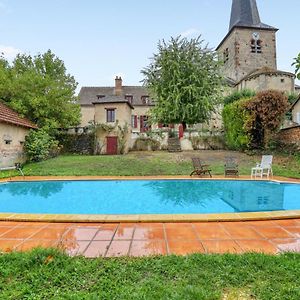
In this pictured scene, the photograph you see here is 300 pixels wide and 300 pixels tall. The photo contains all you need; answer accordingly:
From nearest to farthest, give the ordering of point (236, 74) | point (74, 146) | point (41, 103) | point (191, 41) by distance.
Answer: point (41, 103)
point (74, 146)
point (191, 41)
point (236, 74)

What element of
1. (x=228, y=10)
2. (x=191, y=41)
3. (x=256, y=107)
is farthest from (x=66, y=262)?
(x=228, y=10)

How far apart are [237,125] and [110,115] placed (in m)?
10.8

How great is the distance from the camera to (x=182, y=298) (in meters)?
2.09

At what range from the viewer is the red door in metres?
21.6

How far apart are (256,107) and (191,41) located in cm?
1112

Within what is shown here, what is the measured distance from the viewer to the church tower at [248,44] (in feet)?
117

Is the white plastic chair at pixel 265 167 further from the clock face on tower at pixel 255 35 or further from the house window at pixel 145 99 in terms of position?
the clock face on tower at pixel 255 35

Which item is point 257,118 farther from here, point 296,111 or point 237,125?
point 296,111

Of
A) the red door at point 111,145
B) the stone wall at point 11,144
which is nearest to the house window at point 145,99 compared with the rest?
the red door at point 111,145

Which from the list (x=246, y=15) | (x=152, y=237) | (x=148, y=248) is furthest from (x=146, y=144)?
(x=246, y=15)

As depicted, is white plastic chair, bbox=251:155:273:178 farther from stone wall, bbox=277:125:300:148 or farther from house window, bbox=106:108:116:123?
house window, bbox=106:108:116:123

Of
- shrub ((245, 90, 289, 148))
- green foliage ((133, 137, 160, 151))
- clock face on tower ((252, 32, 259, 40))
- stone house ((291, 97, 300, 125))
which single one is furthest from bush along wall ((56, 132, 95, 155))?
clock face on tower ((252, 32, 259, 40))

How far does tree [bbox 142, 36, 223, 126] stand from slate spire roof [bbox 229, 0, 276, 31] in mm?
16913

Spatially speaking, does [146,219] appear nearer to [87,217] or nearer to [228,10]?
[87,217]
